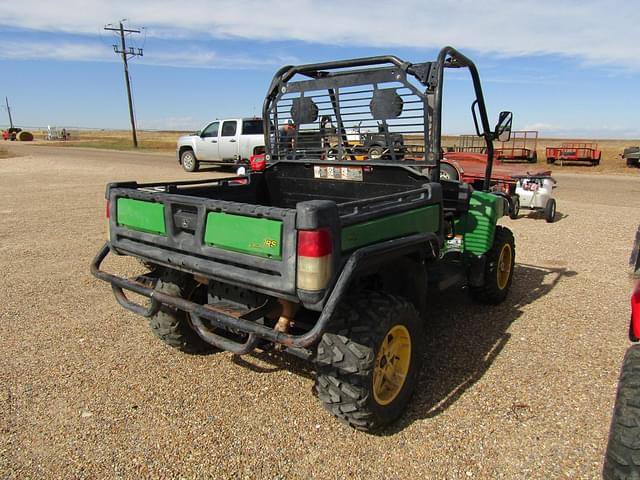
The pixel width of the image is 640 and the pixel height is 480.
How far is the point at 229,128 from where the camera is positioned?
1861 centimetres

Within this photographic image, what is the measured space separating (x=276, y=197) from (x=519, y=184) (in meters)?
7.64

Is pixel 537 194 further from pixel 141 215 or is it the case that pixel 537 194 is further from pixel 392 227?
pixel 141 215

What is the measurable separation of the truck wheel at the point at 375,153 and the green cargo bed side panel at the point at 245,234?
5.36ft

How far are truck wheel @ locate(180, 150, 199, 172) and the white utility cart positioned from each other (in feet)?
42.7

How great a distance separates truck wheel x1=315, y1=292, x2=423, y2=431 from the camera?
8.87 feet

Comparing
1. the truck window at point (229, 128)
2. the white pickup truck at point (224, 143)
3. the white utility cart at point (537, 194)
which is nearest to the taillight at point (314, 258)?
the white utility cart at point (537, 194)

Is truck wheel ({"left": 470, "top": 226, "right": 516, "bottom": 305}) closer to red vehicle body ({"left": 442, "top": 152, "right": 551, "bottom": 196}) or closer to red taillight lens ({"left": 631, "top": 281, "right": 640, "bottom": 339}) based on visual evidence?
red taillight lens ({"left": 631, "top": 281, "right": 640, "bottom": 339})

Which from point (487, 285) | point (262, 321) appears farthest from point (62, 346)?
point (487, 285)

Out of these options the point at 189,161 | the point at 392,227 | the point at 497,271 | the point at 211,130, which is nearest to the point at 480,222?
the point at 497,271

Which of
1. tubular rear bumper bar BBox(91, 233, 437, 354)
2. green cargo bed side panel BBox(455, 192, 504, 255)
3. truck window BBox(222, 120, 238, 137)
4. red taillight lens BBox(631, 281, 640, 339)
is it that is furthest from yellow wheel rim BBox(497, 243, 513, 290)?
truck window BBox(222, 120, 238, 137)

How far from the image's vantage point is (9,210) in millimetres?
10109

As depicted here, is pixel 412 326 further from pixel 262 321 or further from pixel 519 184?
pixel 519 184

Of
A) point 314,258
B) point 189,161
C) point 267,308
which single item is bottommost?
point 189,161

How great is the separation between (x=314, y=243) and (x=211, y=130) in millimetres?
17810
